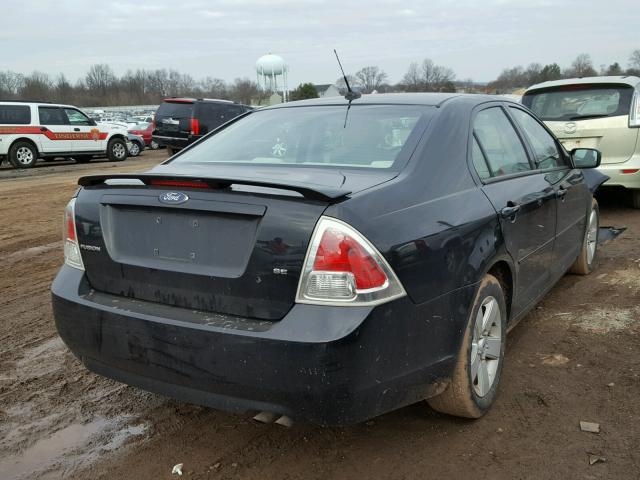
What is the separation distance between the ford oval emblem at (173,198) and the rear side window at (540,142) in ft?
8.14

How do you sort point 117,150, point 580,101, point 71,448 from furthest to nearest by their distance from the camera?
point 117,150
point 580,101
point 71,448

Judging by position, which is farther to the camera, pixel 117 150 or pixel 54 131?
pixel 117 150

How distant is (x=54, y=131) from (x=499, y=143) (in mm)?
16962

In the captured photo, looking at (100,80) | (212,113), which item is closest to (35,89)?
(100,80)

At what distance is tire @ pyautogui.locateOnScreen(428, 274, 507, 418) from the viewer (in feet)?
9.06

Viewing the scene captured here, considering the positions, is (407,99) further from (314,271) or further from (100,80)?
(100,80)

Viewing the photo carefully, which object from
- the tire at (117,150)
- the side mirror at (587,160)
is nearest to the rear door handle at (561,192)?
the side mirror at (587,160)

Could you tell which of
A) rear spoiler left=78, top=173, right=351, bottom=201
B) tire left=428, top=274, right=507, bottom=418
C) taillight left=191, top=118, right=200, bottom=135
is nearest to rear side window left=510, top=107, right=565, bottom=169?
tire left=428, top=274, right=507, bottom=418

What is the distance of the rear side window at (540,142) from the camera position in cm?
408

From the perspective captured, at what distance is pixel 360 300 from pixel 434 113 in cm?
135

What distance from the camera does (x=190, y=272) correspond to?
246 cm

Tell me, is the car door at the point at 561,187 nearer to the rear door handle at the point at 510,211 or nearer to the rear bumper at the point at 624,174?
the rear door handle at the point at 510,211

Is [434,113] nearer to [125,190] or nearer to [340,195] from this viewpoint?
[340,195]

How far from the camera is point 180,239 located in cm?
252
